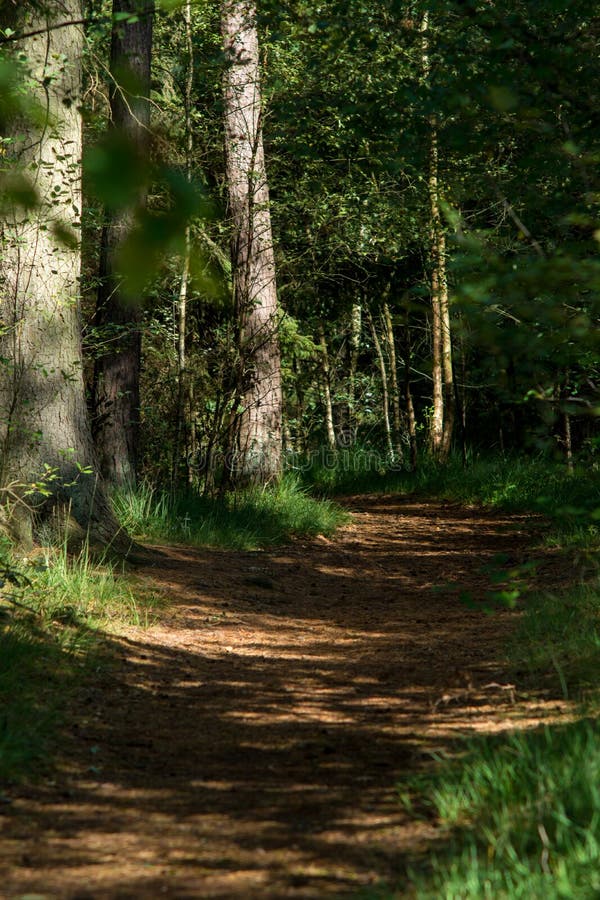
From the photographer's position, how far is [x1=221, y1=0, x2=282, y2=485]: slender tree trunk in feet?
34.7

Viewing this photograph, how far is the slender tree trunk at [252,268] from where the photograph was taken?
1057 cm

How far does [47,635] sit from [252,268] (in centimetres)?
663

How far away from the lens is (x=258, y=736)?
4102 millimetres

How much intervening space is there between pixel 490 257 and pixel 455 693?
6.55 feet

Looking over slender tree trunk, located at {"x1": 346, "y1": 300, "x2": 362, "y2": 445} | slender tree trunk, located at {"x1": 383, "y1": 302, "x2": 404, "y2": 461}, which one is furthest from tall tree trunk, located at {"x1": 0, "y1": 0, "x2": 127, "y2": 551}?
slender tree trunk, located at {"x1": 346, "y1": 300, "x2": 362, "y2": 445}

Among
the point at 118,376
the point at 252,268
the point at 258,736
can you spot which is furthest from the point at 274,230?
the point at 258,736

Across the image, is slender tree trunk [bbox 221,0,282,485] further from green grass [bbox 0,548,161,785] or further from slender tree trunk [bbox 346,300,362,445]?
slender tree trunk [bbox 346,300,362,445]

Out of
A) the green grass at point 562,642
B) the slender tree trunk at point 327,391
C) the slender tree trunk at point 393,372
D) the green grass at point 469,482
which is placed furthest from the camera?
the slender tree trunk at point 327,391

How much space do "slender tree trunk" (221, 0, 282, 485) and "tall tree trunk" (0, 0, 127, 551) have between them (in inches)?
145

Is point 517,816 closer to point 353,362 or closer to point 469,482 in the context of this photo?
point 469,482

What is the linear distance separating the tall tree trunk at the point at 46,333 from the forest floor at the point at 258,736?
92 centimetres

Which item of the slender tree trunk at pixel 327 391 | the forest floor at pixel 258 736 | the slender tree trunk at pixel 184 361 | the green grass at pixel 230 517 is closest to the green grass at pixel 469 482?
the slender tree trunk at pixel 327 391

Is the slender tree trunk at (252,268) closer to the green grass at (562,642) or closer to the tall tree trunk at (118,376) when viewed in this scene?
the tall tree trunk at (118,376)

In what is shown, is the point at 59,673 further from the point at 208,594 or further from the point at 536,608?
the point at 536,608
